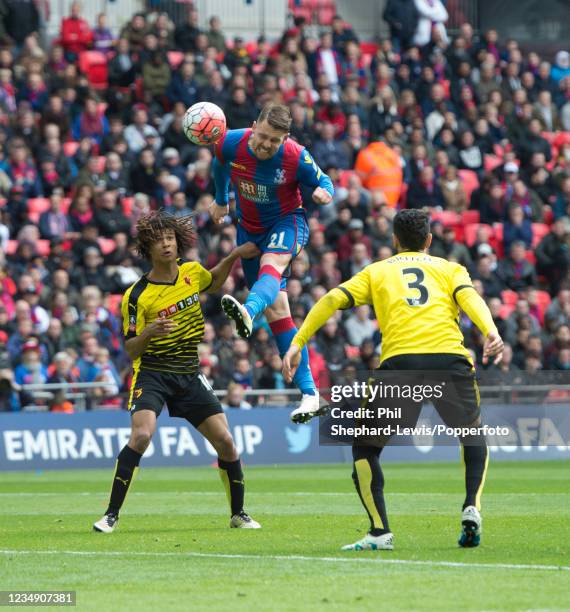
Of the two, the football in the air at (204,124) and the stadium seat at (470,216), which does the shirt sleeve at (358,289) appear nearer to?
the football in the air at (204,124)

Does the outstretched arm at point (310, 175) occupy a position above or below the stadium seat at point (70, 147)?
below

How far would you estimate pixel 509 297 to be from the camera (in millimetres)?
26031

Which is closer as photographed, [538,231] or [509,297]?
[509,297]

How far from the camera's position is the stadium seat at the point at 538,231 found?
27031 millimetres

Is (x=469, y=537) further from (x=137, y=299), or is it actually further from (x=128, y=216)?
(x=128, y=216)

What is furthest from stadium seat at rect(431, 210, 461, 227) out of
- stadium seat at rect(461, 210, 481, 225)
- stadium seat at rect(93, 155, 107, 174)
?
stadium seat at rect(93, 155, 107, 174)

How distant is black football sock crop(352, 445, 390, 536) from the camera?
9023mm

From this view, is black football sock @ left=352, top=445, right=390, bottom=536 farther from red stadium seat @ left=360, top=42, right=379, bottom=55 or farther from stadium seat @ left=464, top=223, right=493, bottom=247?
red stadium seat @ left=360, top=42, right=379, bottom=55

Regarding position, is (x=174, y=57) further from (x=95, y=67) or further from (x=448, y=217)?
(x=448, y=217)

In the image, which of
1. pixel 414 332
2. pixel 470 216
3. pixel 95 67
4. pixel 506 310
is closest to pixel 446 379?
pixel 414 332

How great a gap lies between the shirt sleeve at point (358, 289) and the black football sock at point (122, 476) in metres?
2.56

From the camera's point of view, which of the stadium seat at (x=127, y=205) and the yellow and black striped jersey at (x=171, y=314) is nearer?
the yellow and black striped jersey at (x=171, y=314)

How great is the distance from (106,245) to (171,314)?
12373 mm

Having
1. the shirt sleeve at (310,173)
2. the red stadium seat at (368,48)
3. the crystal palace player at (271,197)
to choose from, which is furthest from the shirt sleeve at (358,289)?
the red stadium seat at (368,48)
